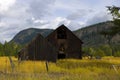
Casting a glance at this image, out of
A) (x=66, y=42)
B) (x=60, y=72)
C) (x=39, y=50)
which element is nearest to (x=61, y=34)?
(x=66, y=42)

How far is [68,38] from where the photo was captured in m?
77.9

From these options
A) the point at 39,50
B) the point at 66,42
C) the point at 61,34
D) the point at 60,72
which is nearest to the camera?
the point at 60,72

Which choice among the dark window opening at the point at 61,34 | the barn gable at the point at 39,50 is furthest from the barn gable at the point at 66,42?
the barn gable at the point at 39,50

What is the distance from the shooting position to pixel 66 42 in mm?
78062

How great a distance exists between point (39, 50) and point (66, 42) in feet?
32.2

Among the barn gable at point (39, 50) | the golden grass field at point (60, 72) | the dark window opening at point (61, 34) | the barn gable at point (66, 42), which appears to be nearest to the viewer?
the golden grass field at point (60, 72)

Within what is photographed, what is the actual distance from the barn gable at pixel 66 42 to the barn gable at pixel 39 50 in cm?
798

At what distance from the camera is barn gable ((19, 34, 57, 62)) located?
69.9 meters

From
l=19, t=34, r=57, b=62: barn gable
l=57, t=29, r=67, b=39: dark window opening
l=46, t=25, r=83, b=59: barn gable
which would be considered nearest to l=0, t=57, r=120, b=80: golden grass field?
l=19, t=34, r=57, b=62: barn gable

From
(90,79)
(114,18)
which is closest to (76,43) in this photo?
(114,18)

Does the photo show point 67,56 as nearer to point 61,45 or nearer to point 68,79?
point 61,45

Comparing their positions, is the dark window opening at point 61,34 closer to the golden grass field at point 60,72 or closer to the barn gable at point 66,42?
the barn gable at point 66,42

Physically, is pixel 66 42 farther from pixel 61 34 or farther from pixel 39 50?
pixel 39 50

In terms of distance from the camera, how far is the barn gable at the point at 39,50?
69.9m
